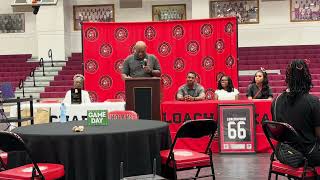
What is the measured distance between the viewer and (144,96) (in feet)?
22.8

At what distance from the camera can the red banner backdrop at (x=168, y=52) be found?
35.7 feet

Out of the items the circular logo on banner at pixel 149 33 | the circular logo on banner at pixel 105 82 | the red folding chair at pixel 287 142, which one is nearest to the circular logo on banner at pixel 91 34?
the circular logo on banner at pixel 105 82

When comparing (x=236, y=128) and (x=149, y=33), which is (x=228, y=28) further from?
(x=236, y=128)

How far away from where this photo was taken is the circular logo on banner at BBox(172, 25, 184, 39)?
1105 centimetres

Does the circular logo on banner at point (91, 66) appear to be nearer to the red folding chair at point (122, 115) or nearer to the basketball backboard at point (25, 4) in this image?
the red folding chair at point (122, 115)

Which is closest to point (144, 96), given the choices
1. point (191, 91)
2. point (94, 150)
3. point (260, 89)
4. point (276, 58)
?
point (191, 91)

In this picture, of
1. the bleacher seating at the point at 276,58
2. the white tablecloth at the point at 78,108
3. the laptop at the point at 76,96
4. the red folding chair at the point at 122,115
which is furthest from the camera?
the bleacher seating at the point at 276,58

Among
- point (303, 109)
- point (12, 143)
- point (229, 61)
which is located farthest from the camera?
point (229, 61)

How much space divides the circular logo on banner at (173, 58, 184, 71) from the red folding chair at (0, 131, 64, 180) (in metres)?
7.24

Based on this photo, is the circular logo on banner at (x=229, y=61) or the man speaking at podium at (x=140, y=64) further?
the circular logo on banner at (x=229, y=61)

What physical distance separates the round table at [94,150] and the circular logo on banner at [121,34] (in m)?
7.02

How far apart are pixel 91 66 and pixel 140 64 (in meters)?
3.65

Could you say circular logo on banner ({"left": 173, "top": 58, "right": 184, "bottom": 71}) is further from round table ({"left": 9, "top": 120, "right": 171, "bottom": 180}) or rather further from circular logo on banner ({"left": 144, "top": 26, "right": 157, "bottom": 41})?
round table ({"left": 9, "top": 120, "right": 171, "bottom": 180})

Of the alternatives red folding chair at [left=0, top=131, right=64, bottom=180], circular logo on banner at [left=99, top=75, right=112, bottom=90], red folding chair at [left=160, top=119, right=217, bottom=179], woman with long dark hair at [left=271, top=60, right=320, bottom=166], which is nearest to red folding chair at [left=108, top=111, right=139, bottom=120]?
red folding chair at [left=160, top=119, right=217, bottom=179]
